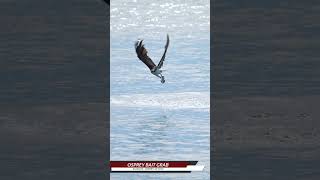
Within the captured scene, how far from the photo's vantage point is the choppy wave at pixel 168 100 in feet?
37.1

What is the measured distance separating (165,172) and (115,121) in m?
0.62

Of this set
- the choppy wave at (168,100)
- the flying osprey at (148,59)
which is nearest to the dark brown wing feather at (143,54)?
the flying osprey at (148,59)

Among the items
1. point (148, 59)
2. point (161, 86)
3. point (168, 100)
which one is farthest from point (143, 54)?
point (168, 100)

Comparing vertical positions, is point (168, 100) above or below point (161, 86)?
below

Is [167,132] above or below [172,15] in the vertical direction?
below

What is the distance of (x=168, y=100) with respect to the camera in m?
11.4

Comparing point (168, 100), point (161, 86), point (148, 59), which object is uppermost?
point (148, 59)

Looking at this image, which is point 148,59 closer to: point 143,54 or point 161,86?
point 143,54

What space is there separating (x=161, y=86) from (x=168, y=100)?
138 millimetres

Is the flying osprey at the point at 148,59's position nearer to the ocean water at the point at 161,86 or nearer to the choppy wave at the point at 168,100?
the ocean water at the point at 161,86
